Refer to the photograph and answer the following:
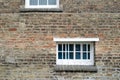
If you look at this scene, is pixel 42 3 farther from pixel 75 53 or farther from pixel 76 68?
pixel 76 68

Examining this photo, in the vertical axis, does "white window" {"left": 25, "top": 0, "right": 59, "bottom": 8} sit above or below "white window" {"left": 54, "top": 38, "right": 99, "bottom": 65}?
above

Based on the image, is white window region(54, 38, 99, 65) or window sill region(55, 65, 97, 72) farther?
white window region(54, 38, 99, 65)

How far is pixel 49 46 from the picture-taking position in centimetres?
768

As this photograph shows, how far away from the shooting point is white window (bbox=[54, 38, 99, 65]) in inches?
310

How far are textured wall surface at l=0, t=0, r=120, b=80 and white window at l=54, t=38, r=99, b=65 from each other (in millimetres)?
260

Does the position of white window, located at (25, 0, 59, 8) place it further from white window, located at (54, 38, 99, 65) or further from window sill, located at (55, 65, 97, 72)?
window sill, located at (55, 65, 97, 72)

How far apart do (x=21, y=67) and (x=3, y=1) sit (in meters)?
2.29

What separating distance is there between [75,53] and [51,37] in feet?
3.26

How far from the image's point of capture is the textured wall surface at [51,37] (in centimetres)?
765

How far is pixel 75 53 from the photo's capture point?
7914mm

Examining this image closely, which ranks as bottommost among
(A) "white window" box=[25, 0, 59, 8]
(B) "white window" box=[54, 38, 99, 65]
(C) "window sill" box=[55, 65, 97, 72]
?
(C) "window sill" box=[55, 65, 97, 72]

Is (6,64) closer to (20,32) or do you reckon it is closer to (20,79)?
(20,79)

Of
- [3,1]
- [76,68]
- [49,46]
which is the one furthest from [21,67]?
[3,1]

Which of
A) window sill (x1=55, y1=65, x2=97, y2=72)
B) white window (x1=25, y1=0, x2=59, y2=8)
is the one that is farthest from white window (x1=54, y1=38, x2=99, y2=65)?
white window (x1=25, y1=0, x2=59, y2=8)
